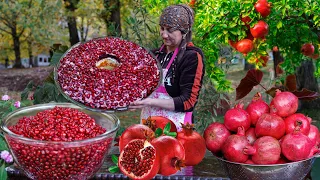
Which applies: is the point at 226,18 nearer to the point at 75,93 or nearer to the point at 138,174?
the point at 75,93

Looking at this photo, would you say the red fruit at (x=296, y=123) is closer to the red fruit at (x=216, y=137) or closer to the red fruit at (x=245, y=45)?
the red fruit at (x=216, y=137)

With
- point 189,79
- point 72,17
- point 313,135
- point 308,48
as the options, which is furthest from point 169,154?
point 72,17

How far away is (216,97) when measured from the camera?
6266 mm

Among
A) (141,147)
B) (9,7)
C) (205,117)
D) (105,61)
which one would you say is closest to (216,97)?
(205,117)

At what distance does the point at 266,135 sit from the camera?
6.89ft

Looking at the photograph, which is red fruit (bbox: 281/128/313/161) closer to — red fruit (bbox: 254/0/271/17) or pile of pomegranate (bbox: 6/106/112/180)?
pile of pomegranate (bbox: 6/106/112/180)

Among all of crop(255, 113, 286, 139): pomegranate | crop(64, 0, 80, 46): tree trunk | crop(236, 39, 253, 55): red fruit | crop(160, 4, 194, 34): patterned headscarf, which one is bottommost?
crop(64, 0, 80, 46): tree trunk

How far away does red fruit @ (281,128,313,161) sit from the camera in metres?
2.02

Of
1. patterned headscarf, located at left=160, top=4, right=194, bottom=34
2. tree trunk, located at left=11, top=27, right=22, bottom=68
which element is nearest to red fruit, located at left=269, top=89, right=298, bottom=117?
patterned headscarf, located at left=160, top=4, right=194, bottom=34

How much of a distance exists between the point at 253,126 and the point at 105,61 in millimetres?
848

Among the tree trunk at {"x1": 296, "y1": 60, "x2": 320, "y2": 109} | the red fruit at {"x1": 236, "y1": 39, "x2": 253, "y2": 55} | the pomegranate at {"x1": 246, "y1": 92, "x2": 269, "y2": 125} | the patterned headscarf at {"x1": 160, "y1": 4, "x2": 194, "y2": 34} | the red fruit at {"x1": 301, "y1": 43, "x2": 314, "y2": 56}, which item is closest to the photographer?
the pomegranate at {"x1": 246, "y1": 92, "x2": 269, "y2": 125}

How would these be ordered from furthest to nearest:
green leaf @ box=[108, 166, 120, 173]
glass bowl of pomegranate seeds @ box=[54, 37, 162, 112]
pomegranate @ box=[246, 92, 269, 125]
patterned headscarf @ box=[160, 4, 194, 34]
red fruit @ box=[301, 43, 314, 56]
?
1. red fruit @ box=[301, 43, 314, 56]
2. patterned headscarf @ box=[160, 4, 194, 34]
3. glass bowl of pomegranate seeds @ box=[54, 37, 162, 112]
4. pomegranate @ box=[246, 92, 269, 125]
5. green leaf @ box=[108, 166, 120, 173]

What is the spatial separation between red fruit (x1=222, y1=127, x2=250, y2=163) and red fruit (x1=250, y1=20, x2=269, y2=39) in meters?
1.70

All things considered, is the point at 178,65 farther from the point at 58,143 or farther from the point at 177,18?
the point at 58,143
